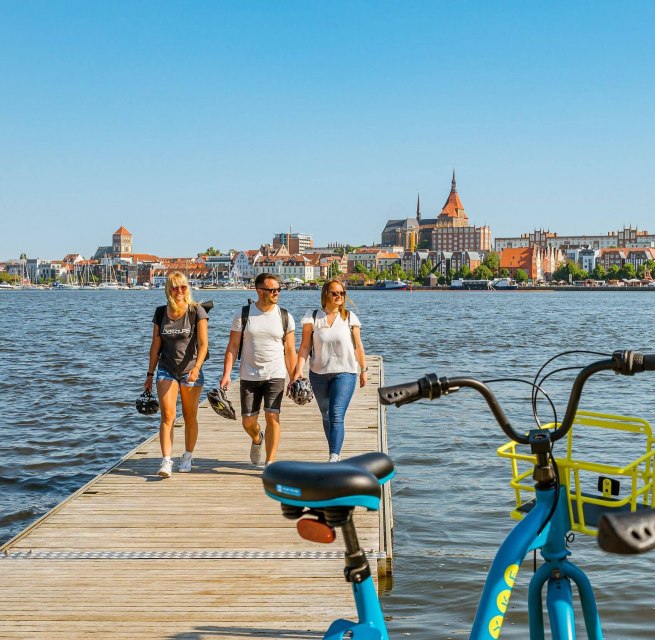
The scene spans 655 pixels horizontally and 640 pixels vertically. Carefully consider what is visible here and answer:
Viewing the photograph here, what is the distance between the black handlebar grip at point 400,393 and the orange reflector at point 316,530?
0.44 m

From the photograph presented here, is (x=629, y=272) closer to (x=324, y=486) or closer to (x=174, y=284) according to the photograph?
(x=174, y=284)

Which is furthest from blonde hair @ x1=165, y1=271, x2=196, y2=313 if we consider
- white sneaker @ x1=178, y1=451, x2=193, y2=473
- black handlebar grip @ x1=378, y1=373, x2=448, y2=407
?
black handlebar grip @ x1=378, y1=373, x2=448, y2=407

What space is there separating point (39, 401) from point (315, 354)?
42.9 feet

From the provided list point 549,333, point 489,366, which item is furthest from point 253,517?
point 549,333

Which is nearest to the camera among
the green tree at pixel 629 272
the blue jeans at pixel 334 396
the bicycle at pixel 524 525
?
the bicycle at pixel 524 525

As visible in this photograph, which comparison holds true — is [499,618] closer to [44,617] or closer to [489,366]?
[44,617]

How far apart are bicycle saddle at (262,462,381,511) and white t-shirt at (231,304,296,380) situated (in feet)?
17.0

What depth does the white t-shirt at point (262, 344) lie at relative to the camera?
25.5 ft

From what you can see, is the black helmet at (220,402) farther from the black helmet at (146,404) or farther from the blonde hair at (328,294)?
the blonde hair at (328,294)

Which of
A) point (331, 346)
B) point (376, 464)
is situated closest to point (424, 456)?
point (331, 346)

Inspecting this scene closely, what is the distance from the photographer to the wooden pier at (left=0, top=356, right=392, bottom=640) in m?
4.62

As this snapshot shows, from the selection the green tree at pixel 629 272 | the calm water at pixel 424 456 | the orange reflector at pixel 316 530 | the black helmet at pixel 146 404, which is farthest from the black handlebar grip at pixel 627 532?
the green tree at pixel 629 272

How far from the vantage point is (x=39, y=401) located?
19.2 m

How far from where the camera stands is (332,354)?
781 centimetres
